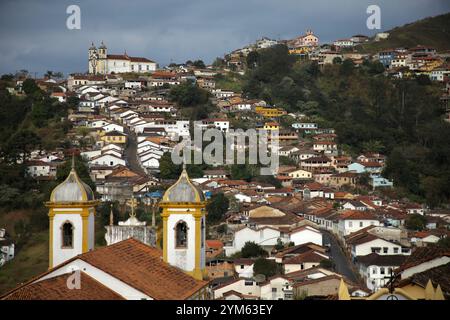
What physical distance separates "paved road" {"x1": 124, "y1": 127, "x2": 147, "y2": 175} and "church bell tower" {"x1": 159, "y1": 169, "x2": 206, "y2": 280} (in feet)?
126

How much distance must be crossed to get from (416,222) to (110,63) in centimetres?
5140

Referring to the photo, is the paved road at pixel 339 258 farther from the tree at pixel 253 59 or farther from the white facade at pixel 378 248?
the tree at pixel 253 59

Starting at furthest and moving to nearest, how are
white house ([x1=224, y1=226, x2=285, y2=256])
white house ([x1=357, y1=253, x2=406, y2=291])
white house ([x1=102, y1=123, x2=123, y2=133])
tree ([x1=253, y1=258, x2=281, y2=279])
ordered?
white house ([x1=102, y1=123, x2=123, y2=133]) < white house ([x1=224, y1=226, x2=285, y2=256]) < tree ([x1=253, y1=258, x2=281, y2=279]) < white house ([x1=357, y1=253, x2=406, y2=291])

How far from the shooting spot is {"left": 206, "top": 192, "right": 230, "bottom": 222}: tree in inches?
1822

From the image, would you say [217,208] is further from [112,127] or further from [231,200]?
[112,127]

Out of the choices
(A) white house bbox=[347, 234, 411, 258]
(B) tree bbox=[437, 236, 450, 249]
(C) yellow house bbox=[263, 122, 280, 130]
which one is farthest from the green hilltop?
(A) white house bbox=[347, 234, 411, 258]

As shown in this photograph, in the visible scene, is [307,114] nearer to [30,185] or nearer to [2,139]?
[2,139]

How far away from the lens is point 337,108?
82438 millimetres

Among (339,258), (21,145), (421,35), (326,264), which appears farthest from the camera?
(421,35)

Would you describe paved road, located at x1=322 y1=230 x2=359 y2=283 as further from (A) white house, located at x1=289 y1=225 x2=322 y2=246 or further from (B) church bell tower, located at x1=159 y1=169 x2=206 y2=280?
(B) church bell tower, located at x1=159 y1=169 x2=206 y2=280

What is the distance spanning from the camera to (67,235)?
60.8 feet

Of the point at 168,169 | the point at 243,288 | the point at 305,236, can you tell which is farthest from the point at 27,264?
the point at 168,169

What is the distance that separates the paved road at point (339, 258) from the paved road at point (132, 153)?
51.8 ft

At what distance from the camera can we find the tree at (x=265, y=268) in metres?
35.0
